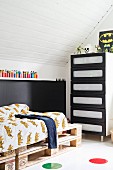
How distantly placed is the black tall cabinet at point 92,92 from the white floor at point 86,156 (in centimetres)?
27

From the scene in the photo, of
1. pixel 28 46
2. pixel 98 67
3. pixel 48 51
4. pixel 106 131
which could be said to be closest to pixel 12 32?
pixel 28 46

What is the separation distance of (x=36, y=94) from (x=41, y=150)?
165cm

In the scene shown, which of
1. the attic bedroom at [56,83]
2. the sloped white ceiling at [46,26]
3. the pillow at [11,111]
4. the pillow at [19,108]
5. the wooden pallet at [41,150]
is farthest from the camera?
the pillow at [19,108]

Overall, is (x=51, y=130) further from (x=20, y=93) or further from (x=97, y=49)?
(x=97, y=49)

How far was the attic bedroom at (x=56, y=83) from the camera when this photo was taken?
363cm

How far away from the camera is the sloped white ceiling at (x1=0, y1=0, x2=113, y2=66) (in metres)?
4.12

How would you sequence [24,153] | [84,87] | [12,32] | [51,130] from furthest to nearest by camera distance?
[84,87]
[12,32]
[51,130]
[24,153]

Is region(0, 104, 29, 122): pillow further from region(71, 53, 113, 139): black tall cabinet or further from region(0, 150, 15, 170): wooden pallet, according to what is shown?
region(71, 53, 113, 139): black tall cabinet

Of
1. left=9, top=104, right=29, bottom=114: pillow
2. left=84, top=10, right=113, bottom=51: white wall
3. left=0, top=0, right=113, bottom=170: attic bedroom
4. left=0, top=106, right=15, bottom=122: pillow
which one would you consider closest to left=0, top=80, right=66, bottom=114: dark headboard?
left=0, top=0, right=113, bottom=170: attic bedroom

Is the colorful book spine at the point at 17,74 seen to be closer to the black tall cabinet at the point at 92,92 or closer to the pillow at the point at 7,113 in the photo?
the pillow at the point at 7,113

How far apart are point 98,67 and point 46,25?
3.79 feet

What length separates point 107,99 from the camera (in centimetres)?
489

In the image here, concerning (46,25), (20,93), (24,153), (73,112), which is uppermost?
(46,25)

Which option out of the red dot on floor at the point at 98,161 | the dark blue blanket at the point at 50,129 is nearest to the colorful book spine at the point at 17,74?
the dark blue blanket at the point at 50,129
